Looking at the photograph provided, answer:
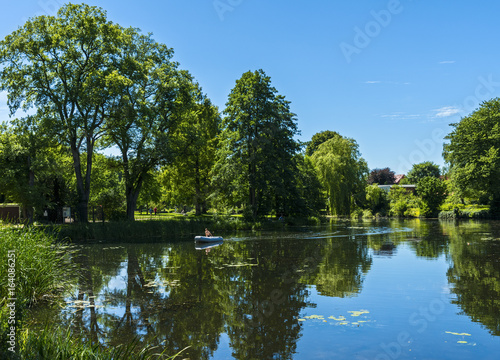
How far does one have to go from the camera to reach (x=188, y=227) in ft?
108

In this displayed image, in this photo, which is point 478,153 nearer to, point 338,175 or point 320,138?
point 338,175

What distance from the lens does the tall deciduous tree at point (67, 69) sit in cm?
2914

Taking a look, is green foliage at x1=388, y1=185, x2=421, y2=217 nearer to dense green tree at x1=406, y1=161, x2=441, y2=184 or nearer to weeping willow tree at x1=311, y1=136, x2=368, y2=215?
weeping willow tree at x1=311, y1=136, x2=368, y2=215

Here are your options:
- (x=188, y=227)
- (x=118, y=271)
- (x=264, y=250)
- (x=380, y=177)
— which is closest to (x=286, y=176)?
(x=188, y=227)

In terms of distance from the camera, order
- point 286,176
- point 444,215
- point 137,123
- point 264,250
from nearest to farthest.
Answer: point 264,250
point 137,123
point 286,176
point 444,215

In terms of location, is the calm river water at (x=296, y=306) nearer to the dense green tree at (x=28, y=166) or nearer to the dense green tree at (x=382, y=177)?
the dense green tree at (x=28, y=166)

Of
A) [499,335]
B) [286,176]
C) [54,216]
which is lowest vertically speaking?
[499,335]

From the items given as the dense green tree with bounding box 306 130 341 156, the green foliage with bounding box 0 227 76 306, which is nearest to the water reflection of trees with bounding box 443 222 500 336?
the green foliage with bounding box 0 227 76 306

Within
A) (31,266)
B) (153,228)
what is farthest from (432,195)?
(31,266)

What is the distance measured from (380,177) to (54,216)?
85156 millimetres

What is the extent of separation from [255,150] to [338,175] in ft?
54.5

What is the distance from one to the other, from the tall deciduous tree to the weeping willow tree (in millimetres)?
29268

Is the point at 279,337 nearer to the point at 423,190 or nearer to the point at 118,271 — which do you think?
the point at 118,271

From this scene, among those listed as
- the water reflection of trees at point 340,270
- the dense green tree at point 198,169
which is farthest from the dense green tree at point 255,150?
the water reflection of trees at point 340,270
